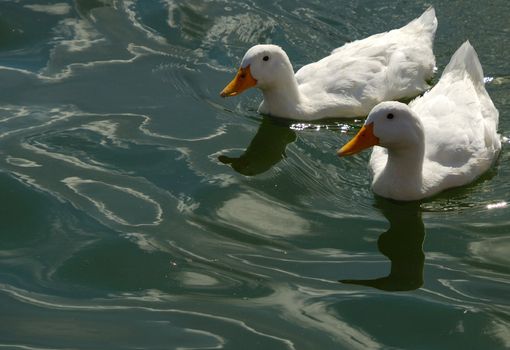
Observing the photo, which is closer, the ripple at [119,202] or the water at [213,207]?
the water at [213,207]

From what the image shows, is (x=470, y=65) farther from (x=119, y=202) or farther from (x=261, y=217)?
(x=119, y=202)

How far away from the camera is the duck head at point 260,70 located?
9203mm

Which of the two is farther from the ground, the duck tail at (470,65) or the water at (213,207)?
the duck tail at (470,65)

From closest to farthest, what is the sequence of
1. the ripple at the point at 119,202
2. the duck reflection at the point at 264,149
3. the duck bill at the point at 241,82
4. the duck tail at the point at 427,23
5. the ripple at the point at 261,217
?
the ripple at the point at 261,217
the ripple at the point at 119,202
the duck reflection at the point at 264,149
the duck bill at the point at 241,82
the duck tail at the point at 427,23

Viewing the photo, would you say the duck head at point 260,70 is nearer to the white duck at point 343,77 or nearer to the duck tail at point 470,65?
the white duck at point 343,77

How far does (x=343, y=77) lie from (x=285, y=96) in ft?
1.73

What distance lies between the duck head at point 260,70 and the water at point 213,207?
0.87 feet

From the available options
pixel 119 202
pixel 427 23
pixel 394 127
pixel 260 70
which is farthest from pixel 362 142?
pixel 427 23

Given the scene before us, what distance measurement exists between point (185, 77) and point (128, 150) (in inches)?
55.5

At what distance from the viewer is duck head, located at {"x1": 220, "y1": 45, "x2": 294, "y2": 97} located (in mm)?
9203

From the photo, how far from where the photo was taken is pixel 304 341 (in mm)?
6277

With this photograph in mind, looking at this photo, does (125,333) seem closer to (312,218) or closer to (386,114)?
(312,218)

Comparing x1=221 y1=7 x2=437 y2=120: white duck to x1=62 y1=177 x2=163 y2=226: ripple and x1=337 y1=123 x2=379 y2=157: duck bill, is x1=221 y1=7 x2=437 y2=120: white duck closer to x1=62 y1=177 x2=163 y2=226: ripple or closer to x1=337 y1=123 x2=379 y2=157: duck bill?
x1=337 y1=123 x2=379 y2=157: duck bill

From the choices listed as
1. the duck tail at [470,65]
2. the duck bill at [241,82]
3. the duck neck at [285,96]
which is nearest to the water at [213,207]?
the duck neck at [285,96]
